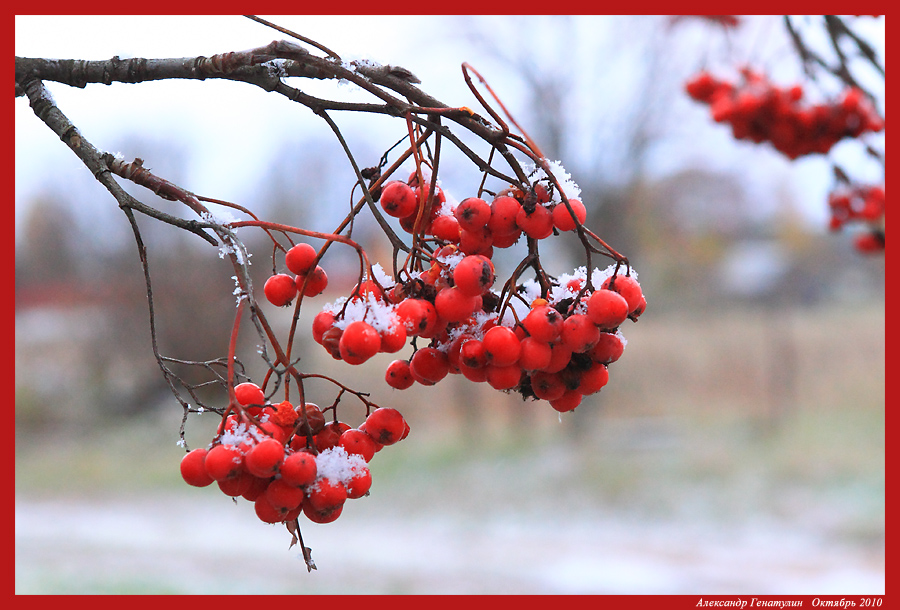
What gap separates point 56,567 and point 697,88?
5211 mm

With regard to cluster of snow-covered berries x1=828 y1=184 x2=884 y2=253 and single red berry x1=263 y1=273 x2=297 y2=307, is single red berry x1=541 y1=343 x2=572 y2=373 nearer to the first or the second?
single red berry x1=263 y1=273 x2=297 y2=307

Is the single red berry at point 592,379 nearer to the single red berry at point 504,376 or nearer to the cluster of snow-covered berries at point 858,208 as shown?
the single red berry at point 504,376

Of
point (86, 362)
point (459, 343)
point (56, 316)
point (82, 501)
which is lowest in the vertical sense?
point (459, 343)

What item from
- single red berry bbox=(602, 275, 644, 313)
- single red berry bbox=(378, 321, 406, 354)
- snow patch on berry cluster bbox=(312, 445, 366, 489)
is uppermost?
single red berry bbox=(602, 275, 644, 313)

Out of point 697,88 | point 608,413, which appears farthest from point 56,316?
point 697,88

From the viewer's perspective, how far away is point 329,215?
849cm

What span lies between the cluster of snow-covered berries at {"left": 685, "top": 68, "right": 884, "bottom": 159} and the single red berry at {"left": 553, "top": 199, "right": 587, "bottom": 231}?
7.83 ft

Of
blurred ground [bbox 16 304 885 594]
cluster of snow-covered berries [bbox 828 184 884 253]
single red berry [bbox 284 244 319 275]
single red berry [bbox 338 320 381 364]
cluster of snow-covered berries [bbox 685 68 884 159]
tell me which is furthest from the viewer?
blurred ground [bbox 16 304 885 594]

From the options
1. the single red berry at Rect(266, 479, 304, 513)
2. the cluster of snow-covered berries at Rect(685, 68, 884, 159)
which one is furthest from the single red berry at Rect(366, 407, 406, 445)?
the cluster of snow-covered berries at Rect(685, 68, 884, 159)

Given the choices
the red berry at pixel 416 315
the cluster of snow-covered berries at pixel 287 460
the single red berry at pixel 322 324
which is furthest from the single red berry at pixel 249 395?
the red berry at pixel 416 315

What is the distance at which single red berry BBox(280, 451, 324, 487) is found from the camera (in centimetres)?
69

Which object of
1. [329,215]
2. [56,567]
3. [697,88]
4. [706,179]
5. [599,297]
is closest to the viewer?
[599,297]

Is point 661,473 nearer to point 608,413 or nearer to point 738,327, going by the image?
point 608,413

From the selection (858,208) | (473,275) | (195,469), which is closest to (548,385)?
(473,275)
